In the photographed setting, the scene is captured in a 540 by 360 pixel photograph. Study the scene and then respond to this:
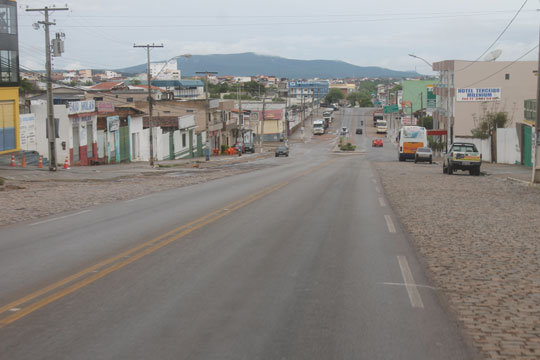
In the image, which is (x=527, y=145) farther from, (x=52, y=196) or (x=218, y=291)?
(x=218, y=291)

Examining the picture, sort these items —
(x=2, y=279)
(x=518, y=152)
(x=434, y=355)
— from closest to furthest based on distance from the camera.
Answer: (x=434, y=355)
(x=2, y=279)
(x=518, y=152)

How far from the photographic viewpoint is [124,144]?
53.3m

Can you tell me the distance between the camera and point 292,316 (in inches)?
281

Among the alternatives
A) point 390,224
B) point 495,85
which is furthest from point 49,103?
point 495,85

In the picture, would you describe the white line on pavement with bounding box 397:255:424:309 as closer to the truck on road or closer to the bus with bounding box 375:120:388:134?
the truck on road

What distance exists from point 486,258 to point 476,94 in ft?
233

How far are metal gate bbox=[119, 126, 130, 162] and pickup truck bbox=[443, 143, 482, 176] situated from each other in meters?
28.1

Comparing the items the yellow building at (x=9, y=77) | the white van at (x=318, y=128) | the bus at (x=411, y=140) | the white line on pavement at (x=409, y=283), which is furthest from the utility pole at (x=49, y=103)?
the white van at (x=318, y=128)

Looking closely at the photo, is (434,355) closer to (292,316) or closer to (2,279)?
(292,316)

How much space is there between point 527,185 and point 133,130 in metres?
36.6

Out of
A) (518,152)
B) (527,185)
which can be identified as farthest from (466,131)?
(527,185)

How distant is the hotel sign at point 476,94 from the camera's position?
7656 cm

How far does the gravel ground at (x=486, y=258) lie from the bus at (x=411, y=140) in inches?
1376

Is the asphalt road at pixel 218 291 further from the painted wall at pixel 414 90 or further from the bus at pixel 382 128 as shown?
the painted wall at pixel 414 90
